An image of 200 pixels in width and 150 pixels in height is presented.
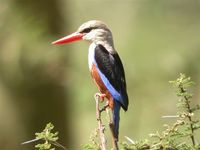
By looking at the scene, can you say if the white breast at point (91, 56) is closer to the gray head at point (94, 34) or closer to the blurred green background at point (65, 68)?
the gray head at point (94, 34)

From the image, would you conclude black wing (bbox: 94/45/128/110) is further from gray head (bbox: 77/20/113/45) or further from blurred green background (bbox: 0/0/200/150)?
blurred green background (bbox: 0/0/200/150)

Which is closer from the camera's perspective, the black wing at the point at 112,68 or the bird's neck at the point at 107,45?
the black wing at the point at 112,68

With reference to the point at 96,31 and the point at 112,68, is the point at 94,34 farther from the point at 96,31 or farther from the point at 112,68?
the point at 112,68

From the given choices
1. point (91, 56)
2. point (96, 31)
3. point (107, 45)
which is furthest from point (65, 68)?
point (96, 31)

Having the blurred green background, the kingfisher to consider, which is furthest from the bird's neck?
A: the blurred green background

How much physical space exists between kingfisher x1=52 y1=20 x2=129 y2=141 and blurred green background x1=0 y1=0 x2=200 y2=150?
3.33 metres

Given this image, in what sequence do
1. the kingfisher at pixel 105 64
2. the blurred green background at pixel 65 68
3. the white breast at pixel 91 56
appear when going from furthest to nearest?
1. the blurred green background at pixel 65 68
2. the white breast at pixel 91 56
3. the kingfisher at pixel 105 64

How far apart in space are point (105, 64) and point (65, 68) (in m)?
4.11

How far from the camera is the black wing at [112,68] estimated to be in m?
3.29

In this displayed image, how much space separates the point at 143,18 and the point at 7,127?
2.53 metres

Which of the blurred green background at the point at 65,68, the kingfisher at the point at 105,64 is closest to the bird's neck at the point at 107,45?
the kingfisher at the point at 105,64

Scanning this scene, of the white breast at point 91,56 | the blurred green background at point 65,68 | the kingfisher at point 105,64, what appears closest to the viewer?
the kingfisher at point 105,64

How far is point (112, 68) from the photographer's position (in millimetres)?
3379

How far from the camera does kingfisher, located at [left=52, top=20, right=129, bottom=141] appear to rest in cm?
325
